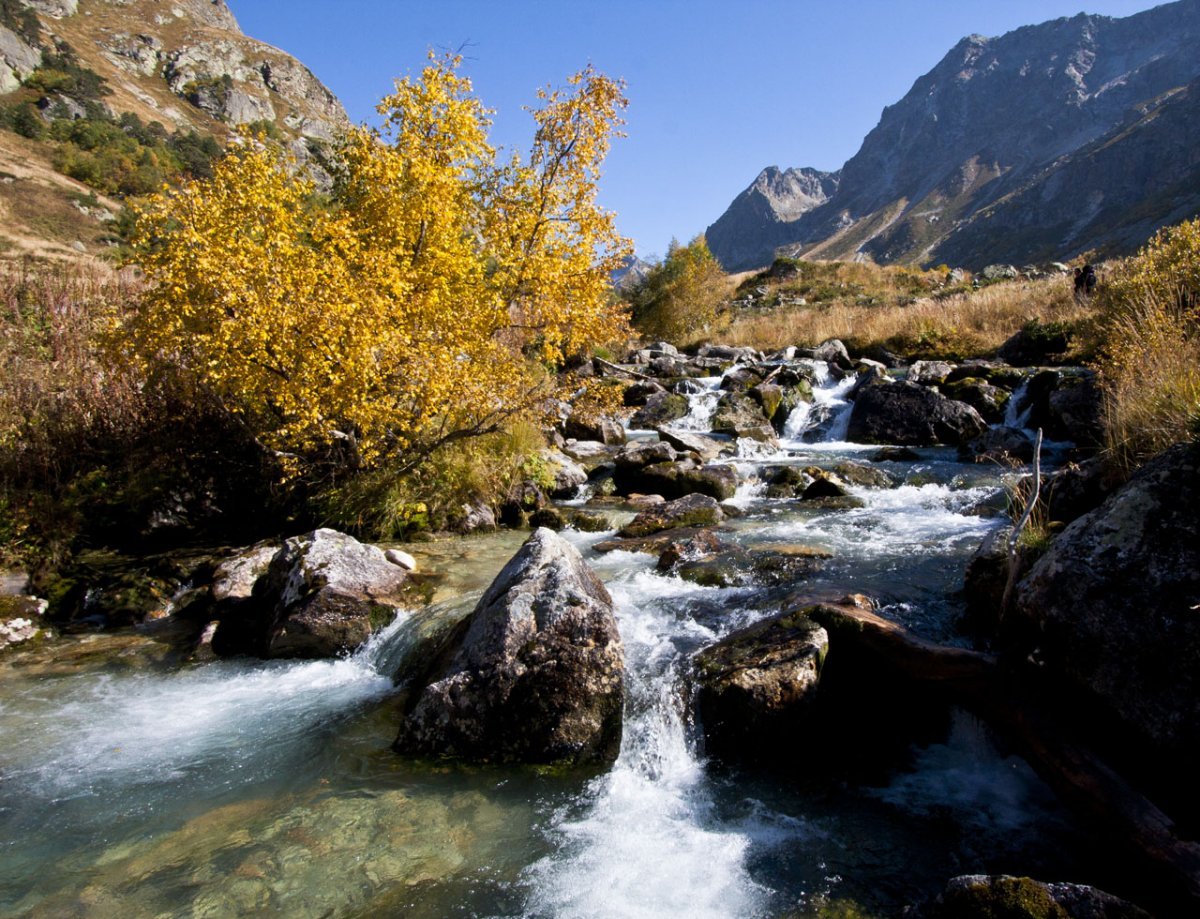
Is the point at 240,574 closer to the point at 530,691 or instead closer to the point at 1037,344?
the point at 530,691

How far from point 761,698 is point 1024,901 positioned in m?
1.89

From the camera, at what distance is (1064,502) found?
23.1ft

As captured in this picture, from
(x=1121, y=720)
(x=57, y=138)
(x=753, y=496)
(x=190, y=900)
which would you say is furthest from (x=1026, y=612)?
(x=57, y=138)

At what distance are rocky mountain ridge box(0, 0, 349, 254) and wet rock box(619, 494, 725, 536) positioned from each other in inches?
2427

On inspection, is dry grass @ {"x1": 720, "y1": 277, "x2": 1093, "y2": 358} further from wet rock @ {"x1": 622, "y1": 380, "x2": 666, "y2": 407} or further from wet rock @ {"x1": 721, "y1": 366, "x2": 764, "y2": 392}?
wet rock @ {"x1": 622, "y1": 380, "x2": 666, "y2": 407}

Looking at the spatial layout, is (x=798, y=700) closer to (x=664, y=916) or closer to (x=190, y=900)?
(x=664, y=916)

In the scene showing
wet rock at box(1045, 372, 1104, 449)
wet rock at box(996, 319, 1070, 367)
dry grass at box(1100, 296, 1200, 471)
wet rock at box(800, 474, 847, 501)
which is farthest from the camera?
wet rock at box(996, 319, 1070, 367)

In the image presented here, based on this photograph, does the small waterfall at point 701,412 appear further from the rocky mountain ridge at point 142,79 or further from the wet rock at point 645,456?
the rocky mountain ridge at point 142,79

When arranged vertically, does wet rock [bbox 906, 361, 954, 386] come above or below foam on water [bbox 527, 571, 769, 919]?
above

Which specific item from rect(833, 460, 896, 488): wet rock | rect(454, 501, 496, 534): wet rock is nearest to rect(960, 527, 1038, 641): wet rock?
rect(833, 460, 896, 488): wet rock

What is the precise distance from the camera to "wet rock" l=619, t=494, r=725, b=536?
29.8ft

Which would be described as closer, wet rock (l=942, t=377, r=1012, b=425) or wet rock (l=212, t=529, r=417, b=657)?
wet rock (l=212, t=529, r=417, b=657)

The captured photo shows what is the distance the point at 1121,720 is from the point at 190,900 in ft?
16.5

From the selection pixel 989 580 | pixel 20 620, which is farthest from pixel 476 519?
pixel 989 580
